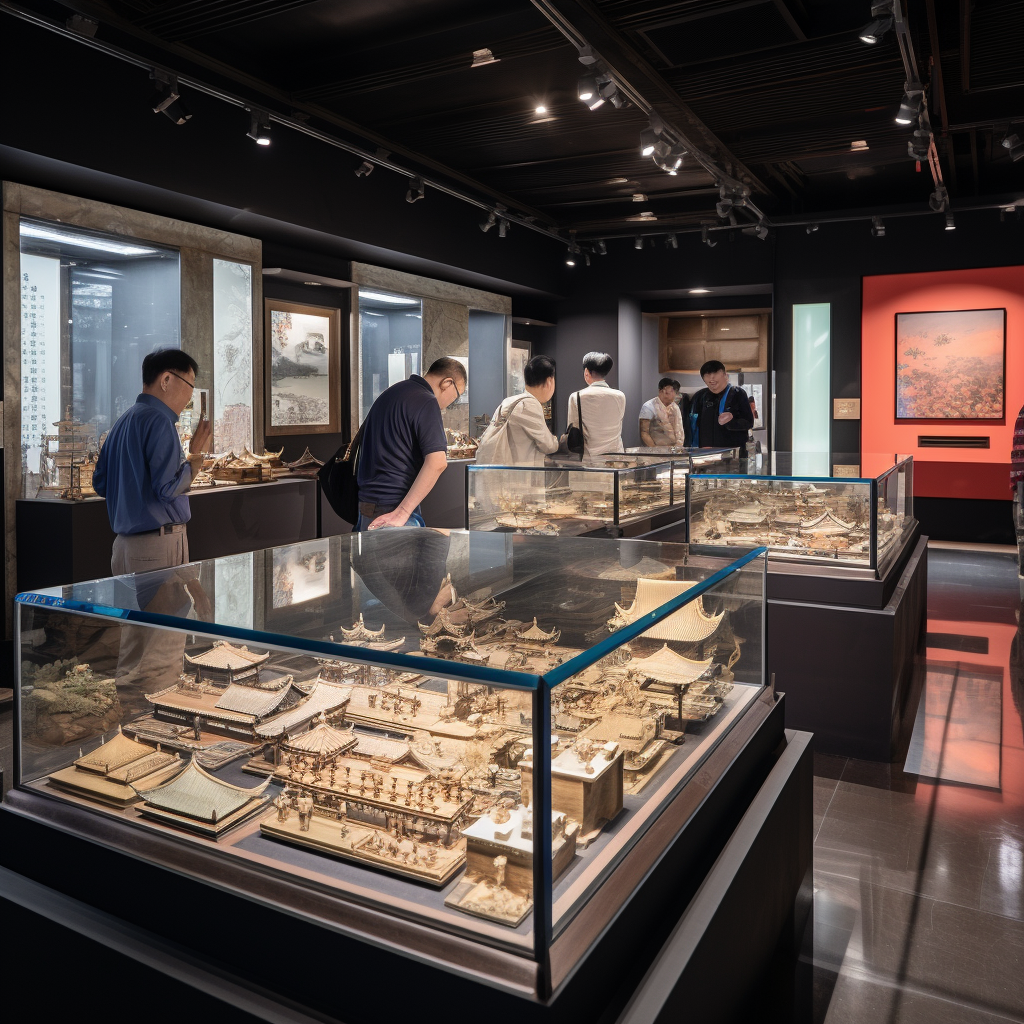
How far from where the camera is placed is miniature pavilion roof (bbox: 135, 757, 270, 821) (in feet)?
4.31

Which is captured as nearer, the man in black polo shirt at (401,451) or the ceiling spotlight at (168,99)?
the man in black polo shirt at (401,451)

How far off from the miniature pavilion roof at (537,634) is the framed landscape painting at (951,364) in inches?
365

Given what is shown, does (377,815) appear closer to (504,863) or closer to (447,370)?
(504,863)

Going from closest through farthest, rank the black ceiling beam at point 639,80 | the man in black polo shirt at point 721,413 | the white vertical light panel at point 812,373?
the black ceiling beam at point 639,80
the man in black polo shirt at point 721,413
the white vertical light panel at point 812,373

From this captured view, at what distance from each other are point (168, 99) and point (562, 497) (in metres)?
2.94

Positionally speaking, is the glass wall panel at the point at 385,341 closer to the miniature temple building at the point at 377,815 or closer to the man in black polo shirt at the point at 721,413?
the man in black polo shirt at the point at 721,413

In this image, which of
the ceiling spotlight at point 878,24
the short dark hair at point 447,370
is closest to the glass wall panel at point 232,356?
the short dark hair at point 447,370

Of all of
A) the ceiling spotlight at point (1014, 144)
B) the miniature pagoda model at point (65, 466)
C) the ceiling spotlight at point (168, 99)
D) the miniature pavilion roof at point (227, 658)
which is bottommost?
the miniature pavilion roof at point (227, 658)

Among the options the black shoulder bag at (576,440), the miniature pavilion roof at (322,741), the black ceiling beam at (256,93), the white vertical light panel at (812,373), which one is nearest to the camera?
the miniature pavilion roof at (322,741)

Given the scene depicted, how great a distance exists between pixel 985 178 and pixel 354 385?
6.56 m

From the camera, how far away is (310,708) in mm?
1464

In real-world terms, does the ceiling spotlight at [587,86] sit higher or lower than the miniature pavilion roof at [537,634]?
higher

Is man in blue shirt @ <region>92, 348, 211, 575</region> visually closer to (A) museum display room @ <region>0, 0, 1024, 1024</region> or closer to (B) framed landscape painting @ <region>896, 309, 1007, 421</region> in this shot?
(A) museum display room @ <region>0, 0, 1024, 1024</region>

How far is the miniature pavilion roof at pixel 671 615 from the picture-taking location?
4.61 feet
